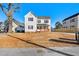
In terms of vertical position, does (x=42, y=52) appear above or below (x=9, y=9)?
below

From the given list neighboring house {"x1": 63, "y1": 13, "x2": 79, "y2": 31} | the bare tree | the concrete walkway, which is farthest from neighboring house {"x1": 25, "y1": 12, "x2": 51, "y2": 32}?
the concrete walkway

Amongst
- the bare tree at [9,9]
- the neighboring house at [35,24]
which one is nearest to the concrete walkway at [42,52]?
the bare tree at [9,9]

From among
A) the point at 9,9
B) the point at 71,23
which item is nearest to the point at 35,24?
the point at 9,9

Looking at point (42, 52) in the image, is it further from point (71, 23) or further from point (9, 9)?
point (71, 23)

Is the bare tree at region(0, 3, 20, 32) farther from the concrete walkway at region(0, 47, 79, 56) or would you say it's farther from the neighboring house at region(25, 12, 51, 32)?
the concrete walkway at region(0, 47, 79, 56)

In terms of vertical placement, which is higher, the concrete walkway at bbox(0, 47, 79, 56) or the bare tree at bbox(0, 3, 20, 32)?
the bare tree at bbox(0, 3, 20, 32)

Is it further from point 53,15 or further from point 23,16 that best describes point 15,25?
point 53,15

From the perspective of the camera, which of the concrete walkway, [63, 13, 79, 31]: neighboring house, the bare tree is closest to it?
the concrete walkway

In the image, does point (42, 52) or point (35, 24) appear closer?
point (42, 52)

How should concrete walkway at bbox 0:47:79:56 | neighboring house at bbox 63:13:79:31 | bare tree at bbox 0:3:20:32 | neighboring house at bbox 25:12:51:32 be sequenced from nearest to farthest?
1. concrete walkway at bbox 0:47:79:56
2. bare tree at bbox 0:3:20:32
3. neighboring house at bbox 25:12:51:32
4. neighboring house at bbox 63:13:79:31

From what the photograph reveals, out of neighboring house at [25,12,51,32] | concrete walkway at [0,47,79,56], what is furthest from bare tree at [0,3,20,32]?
concrete walkway at [0,47,79,56]

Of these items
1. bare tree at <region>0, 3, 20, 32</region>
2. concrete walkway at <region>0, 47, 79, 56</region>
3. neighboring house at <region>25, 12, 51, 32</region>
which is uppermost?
bare tree at <region>0, 3, 20, 32</region>

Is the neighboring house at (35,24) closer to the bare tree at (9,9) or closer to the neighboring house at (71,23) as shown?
→ the bare tree at (9,9)

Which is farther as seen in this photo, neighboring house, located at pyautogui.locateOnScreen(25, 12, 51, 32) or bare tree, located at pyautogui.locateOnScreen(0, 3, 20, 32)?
neighboring house, located at pyautogui.locateOnScreen(25, 12, 51, 32)
